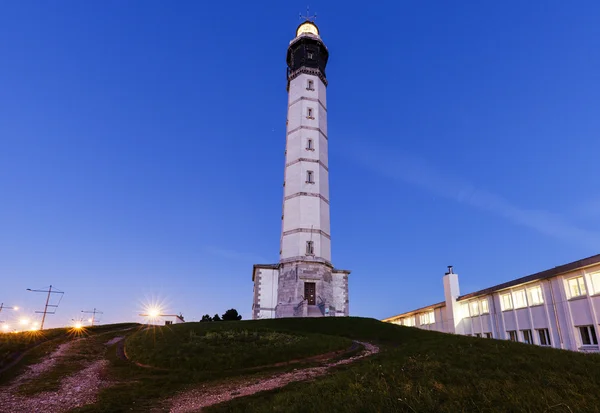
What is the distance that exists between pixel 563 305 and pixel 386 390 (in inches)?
Result: 943

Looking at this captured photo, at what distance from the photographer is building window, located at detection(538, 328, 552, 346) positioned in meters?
28.4

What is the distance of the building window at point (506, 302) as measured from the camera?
3302 centimetres

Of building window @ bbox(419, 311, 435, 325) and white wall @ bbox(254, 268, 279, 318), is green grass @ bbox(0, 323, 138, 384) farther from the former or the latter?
building window @ bbox(419, 311, 435, 325)

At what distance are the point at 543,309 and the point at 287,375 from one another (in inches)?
932

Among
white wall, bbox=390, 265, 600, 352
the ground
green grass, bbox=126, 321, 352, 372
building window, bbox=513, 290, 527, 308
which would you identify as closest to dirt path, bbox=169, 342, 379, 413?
the ground

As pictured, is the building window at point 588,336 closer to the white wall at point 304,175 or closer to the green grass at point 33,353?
the white wall at point 304,175

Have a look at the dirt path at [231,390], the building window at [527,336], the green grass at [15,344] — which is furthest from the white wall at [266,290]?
the dirt path at [231,390]

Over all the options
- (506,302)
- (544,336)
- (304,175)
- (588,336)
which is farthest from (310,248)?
(588,336)

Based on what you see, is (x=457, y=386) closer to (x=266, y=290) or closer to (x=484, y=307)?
(x=484, y=307)

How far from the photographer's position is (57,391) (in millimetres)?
15516

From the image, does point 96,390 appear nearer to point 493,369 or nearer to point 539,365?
point 493,369

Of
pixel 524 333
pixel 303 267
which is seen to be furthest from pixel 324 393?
pixel 303 267

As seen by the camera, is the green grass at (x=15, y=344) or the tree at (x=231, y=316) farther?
the tree at (x=231, y=316)

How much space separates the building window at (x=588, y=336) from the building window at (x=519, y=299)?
17.4 ft
